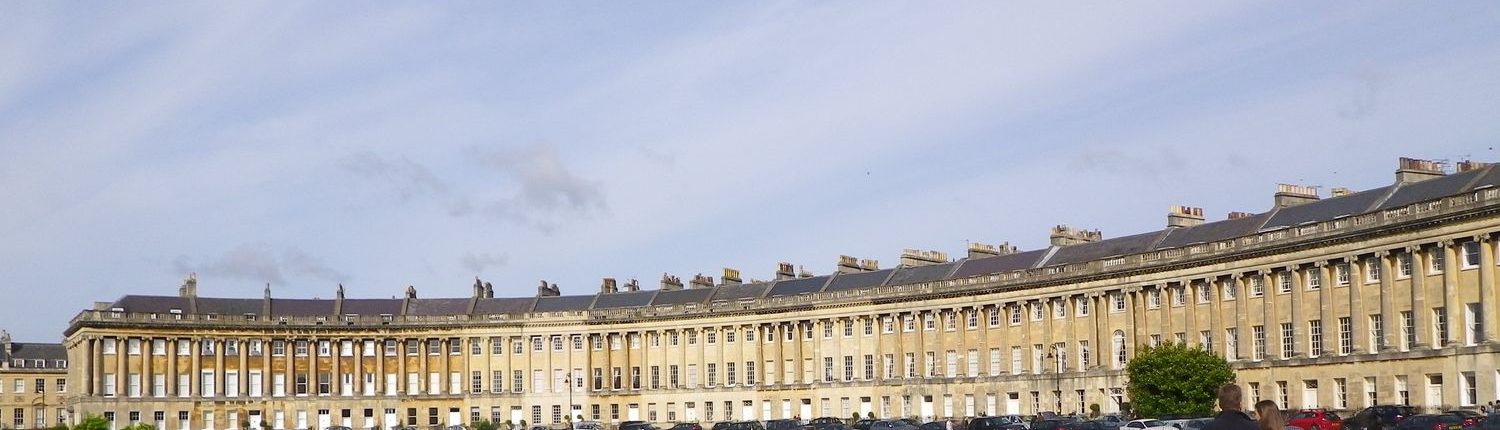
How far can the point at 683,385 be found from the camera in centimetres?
12050

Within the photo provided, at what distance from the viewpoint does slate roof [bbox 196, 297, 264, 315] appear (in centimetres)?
12825

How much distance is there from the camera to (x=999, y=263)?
104875 millimetres

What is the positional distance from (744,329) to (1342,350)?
45.4 m

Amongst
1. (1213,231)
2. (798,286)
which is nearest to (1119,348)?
(1213,231)

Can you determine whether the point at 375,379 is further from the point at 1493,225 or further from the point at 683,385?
the point at 1493,225

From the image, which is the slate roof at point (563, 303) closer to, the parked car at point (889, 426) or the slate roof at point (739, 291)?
the slate roof at point (739, 291)

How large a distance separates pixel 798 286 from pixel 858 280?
4975 mm

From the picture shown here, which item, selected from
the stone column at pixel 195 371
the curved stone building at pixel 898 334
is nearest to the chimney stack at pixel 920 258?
the curved stone building at pixel 898 334

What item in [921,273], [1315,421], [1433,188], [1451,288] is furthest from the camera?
[921,273]

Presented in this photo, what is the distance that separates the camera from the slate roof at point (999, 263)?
10253cm

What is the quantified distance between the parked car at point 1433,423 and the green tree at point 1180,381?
21228 millimetres

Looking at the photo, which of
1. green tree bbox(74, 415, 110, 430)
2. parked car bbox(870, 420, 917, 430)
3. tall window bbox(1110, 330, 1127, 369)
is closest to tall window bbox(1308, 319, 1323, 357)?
tall window bbox(1110, 330, 1127, 369)

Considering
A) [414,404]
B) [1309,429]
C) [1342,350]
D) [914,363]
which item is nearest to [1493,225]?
[1342,350]

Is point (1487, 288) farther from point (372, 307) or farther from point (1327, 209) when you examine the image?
point (372, 307)
